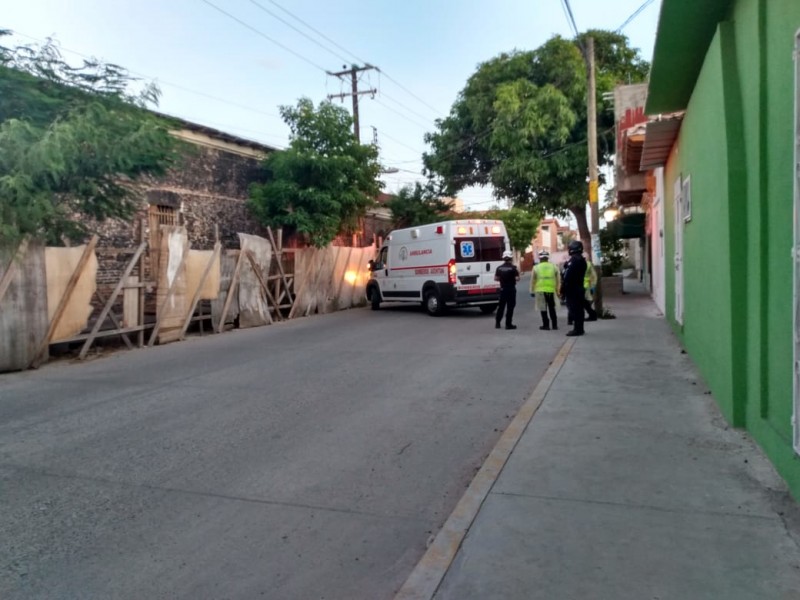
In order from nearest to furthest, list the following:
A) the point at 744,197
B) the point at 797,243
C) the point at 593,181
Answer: the point at 797,243 < the point at 744,197 < the point at 593,181

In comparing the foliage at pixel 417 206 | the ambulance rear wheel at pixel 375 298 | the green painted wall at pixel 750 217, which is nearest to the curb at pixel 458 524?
the green painted wall at pixel 750 217

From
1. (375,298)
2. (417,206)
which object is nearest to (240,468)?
(375,298)

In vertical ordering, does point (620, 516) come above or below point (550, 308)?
below

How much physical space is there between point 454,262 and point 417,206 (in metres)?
9.41

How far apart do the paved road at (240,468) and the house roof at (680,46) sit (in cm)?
392

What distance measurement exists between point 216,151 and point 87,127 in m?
9.07

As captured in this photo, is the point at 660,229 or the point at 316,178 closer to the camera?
the point at 660,229

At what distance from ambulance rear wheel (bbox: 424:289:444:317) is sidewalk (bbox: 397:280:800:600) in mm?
10540

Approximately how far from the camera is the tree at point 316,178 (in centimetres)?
1866

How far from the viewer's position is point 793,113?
3986 millimetres

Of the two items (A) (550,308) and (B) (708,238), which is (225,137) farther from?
(B) (708,238)

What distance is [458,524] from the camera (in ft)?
13.2

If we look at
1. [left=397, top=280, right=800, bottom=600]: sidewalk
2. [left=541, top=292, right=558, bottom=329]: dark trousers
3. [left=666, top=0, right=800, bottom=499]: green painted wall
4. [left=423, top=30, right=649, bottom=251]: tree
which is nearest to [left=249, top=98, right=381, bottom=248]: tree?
[left=423, top=30, right=649, bottom=251]: tree

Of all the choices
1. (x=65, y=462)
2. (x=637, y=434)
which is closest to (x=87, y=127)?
(x=65, y=462)
